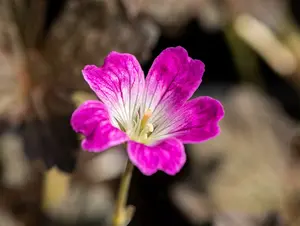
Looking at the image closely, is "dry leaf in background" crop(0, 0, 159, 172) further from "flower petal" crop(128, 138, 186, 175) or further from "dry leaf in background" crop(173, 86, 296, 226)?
"dry leaf in background" crop(173, 86, 296, 226)

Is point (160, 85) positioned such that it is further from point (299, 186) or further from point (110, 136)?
point (299, 186)

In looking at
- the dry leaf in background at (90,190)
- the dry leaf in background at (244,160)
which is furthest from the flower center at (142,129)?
the dry leaf in background at (244,160)

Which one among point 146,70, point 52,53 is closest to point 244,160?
point 146,70

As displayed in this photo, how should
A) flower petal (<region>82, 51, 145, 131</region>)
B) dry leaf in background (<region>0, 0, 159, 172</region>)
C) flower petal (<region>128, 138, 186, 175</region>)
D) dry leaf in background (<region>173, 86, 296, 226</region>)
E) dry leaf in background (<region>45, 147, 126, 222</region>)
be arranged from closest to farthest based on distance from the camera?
flower petal (<region>128, 138, 186, 175</region>) → flower petal (<region>82, 51, 145, 131</region>) → dry leaf in background (<region>0, 0, 159, 172</region>) → dry leaf in background (<region>45, 147, 126, 222</region>) → dry leaf in background (<region>173, 86, 296, 226</region>)

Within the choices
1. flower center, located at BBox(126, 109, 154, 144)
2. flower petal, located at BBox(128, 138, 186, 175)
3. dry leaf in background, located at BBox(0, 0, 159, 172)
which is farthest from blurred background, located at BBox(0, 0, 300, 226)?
flower petal, located at BBox(128, 138, 186, 175)

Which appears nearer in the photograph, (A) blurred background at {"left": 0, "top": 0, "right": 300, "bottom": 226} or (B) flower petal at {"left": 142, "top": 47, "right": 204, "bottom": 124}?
(B) flower petal at {"left": 142, "top": 47, "right": 204, "bottom": 124}

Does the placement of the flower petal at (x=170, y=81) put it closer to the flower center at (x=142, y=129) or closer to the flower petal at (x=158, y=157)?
the flower center at (x=142, y=129)

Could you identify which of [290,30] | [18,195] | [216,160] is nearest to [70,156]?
[18,195]

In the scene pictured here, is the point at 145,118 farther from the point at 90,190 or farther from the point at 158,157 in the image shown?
the point at 90,190
